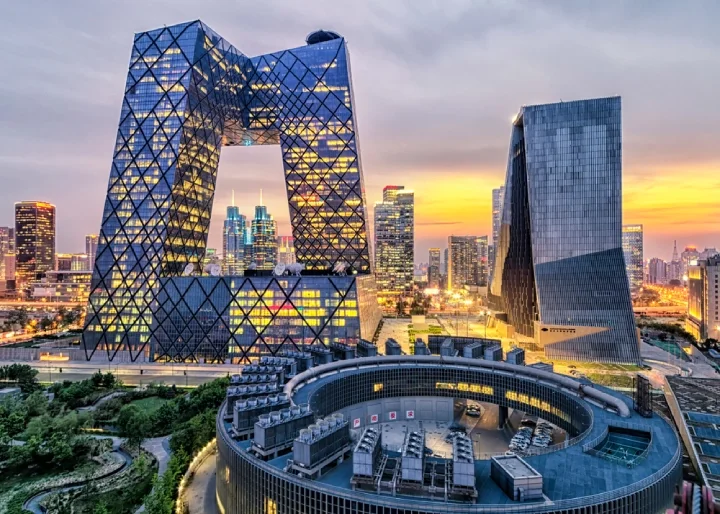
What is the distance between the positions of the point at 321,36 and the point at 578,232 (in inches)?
4269

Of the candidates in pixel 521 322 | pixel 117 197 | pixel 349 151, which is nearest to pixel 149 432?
pixel 117 197

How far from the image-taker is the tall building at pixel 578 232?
101062mm

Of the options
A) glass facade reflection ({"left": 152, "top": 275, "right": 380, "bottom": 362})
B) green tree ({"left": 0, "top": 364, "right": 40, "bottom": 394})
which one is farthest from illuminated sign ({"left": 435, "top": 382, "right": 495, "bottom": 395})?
green tree ({"left": 0, "top": 364, "right": 40, "bottom": 394})

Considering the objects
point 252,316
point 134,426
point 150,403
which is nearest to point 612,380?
point 252,316

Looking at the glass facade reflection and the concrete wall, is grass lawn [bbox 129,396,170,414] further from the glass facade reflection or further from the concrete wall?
the concrete wall

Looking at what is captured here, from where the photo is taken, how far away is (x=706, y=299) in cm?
14375

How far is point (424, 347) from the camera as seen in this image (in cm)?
7288

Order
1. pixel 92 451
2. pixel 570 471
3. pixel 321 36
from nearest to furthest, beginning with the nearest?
pixel 570 471 → pixel 92 451 → pixel 321 36

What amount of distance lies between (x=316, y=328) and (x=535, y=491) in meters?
72.9

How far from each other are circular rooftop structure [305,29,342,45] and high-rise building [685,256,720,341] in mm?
143867

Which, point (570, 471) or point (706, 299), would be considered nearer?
point (570, 471)

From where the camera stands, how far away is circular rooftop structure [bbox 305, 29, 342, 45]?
15400 cm

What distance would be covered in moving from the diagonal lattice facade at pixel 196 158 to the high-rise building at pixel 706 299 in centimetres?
10843

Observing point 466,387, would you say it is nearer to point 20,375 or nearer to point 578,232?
point 578,232
